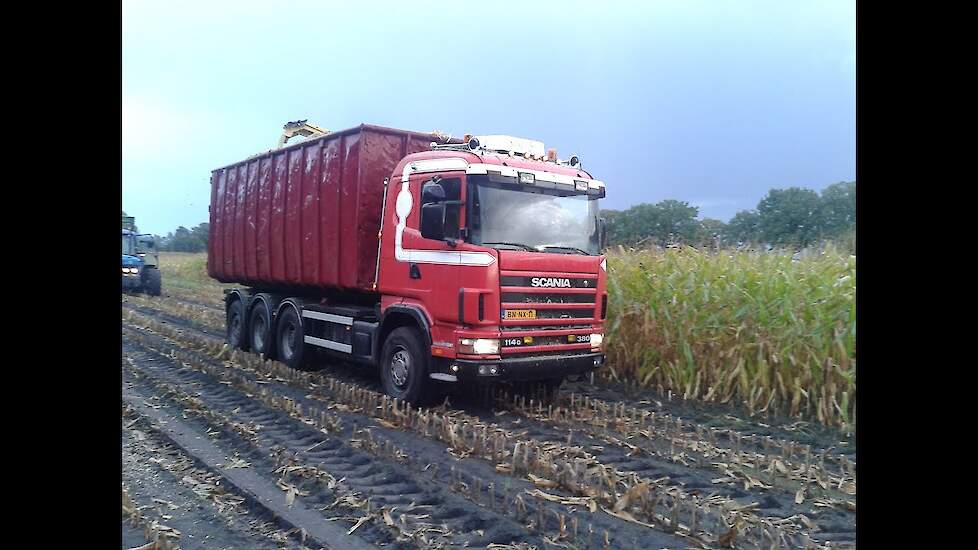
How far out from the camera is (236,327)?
1183cm

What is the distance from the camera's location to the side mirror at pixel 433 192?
6.70m

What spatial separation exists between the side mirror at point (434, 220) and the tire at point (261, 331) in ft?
16.0

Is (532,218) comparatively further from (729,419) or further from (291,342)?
(291,342)

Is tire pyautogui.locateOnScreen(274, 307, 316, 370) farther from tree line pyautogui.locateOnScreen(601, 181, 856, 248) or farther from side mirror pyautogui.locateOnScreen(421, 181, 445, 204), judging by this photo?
tree line pyautogui.locateOnScreen(601, 181, 856, 248)

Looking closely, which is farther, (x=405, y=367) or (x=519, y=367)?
(x=405, y=367)

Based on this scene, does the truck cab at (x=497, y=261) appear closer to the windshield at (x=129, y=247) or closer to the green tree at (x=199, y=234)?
the windshield at (x=129, y=247)

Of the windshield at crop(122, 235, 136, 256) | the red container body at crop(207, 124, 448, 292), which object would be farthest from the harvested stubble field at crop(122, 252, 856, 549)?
the windshield at crop(122, 235, 136, 256)

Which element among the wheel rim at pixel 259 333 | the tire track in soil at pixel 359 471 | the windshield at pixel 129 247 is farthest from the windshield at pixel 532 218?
the windshield at pixel 129 247


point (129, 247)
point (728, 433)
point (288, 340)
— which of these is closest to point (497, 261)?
point (728, 433)

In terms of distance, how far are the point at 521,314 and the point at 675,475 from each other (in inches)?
92.4
